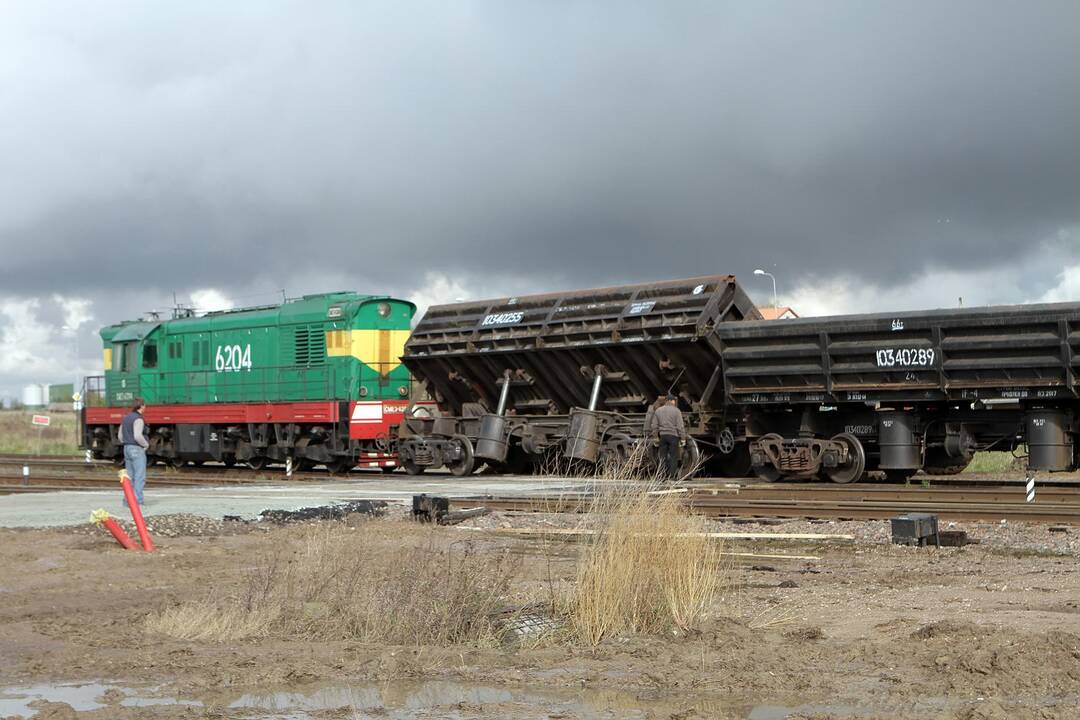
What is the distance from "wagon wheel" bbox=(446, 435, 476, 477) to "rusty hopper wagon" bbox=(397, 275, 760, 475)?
0.02 metres

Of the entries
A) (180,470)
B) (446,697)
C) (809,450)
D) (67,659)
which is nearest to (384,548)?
(67,659)

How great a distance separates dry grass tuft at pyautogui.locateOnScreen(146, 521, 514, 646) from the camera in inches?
318

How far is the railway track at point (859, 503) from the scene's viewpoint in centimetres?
1427

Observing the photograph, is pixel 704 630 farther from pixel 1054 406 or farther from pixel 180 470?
pixel 180 470

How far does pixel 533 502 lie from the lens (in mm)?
16609

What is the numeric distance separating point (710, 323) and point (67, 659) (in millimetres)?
16309

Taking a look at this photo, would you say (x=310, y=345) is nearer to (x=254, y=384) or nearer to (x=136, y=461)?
(x=254, y=384)

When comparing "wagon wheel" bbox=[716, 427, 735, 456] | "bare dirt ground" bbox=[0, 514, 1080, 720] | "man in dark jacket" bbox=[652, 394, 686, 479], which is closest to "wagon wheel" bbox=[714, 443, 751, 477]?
"wagon wheel" bbox=[716, 427, 735, 456]

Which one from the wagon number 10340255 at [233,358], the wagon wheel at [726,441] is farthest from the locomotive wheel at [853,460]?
the wagon number 10340255 at [233,358]

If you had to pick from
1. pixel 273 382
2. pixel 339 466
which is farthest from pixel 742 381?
pixel 273 382

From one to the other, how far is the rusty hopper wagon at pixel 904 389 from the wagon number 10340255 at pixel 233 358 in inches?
512

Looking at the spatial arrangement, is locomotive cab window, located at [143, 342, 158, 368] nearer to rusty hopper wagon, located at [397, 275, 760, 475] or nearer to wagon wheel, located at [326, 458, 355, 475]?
wagon wheel, located at [326, 458, 355, 475]

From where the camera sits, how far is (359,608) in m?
8.40

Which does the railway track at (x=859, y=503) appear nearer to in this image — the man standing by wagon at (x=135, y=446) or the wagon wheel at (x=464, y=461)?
the man standing by wagon at (x=135, y=446)
